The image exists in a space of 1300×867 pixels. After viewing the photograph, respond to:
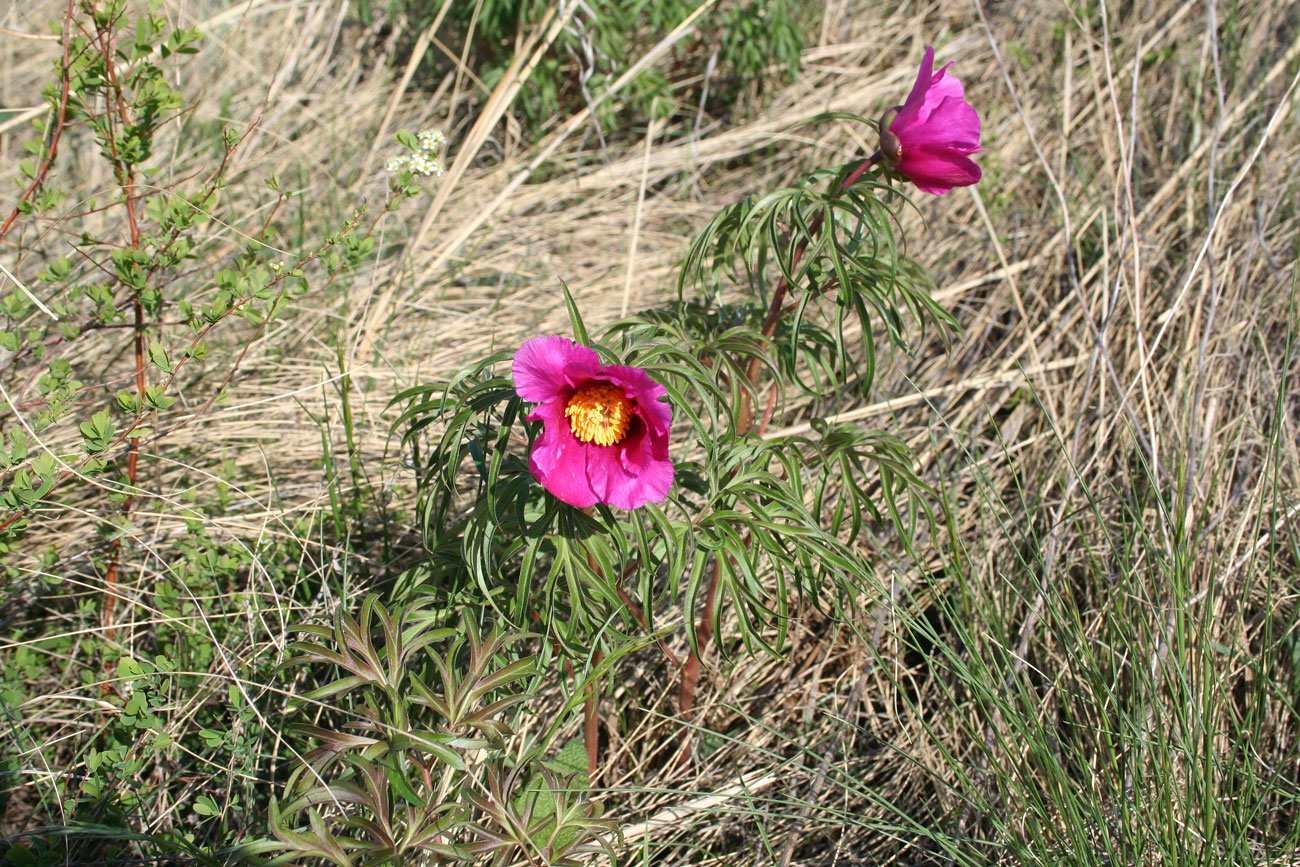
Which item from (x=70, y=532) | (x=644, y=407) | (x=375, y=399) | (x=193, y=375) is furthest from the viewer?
(x=375, y=399)

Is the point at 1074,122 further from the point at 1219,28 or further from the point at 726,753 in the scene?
the point at 726,753

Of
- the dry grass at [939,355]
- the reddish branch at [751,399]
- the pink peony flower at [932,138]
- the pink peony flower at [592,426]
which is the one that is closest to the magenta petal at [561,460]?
the pink peony flower at [592,426]

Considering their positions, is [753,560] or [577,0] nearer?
[753,560]

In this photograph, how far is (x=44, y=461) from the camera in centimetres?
142

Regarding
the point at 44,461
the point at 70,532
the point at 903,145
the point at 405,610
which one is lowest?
the point at 70,532

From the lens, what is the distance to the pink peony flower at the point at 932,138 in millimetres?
1288

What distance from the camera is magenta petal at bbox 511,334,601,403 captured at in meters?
1.14

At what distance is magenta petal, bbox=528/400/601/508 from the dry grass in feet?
1.71

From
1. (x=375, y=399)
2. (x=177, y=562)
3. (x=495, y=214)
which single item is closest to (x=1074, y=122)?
(x=495, y=214)

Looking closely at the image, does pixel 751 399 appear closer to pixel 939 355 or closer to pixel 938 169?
pixel 938 169

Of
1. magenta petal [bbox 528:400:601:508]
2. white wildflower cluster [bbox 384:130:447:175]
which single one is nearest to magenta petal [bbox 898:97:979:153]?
magenta petal [bbox 528:400:601:508]

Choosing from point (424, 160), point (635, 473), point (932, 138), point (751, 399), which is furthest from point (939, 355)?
point (635, 473)

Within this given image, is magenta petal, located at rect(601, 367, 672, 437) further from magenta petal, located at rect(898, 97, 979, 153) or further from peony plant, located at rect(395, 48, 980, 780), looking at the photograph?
magenta petal, located at rect(898, 97, 979, 153)

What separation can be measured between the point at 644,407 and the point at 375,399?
55.3 inches
